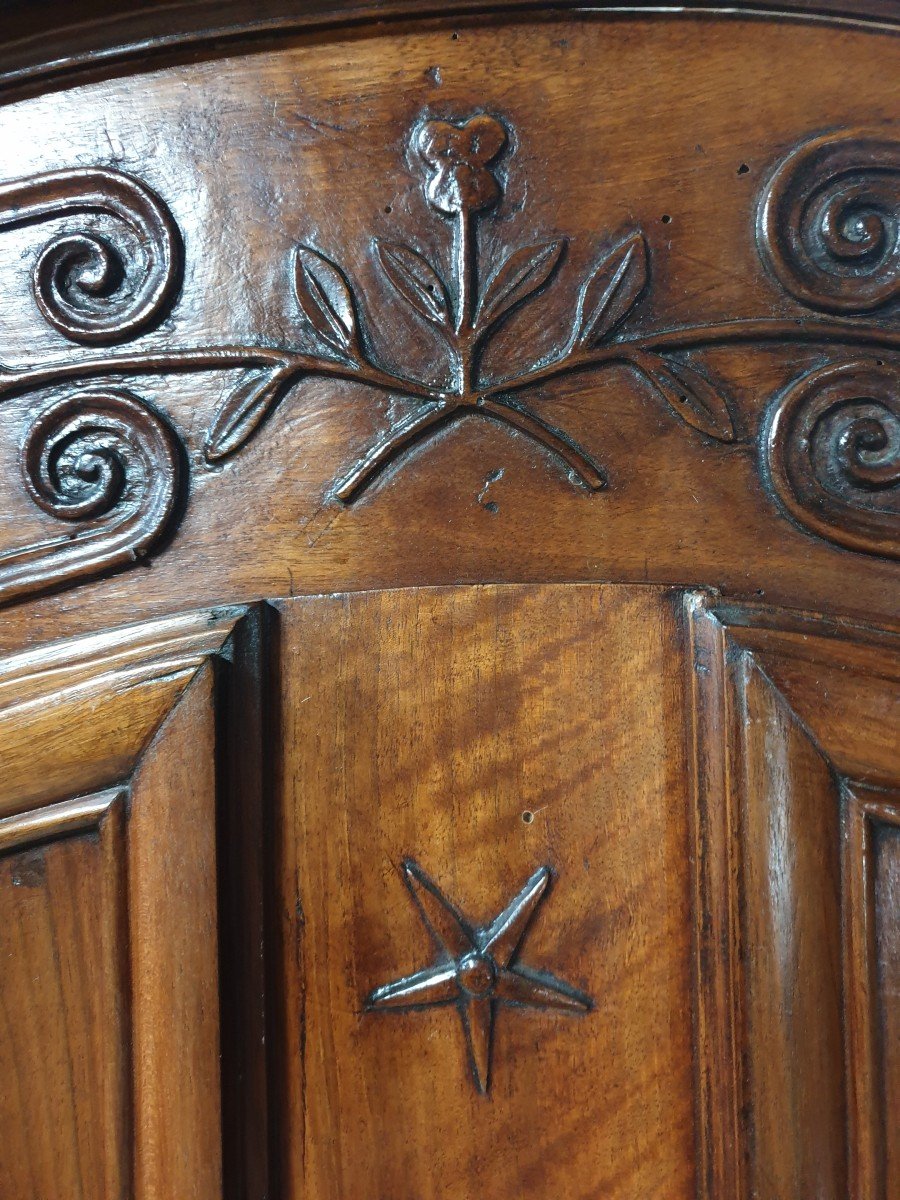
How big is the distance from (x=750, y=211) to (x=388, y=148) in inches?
9.3

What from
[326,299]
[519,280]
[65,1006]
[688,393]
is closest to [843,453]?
[688,393]

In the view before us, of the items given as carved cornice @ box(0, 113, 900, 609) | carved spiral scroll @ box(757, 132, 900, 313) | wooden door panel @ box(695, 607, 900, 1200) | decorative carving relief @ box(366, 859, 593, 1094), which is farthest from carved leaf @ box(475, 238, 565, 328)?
decorative carving relief @ box(366, 859, 593, 1094)

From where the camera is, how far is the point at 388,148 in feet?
2.06

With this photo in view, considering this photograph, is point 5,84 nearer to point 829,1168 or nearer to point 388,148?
point 388,148

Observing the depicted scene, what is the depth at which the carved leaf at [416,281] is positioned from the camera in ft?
2.06

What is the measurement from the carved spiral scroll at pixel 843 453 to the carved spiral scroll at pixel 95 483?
1.29ft

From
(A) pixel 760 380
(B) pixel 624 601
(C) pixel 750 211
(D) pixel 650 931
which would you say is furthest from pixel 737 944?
(C) pixel 750 211

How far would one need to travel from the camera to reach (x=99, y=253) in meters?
0.63

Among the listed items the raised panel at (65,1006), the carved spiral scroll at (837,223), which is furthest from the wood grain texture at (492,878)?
the carved spiral scroll at (837,223)

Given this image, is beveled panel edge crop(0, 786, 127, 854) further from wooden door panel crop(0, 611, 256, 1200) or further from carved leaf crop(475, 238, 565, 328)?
carved leaf crop(475, 238, 565, 328)

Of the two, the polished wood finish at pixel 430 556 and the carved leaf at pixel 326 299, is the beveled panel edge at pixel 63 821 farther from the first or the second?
the carved leaf at pixel 326 299

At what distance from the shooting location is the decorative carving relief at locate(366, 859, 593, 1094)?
62 centimetres

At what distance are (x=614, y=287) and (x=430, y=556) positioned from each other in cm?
21

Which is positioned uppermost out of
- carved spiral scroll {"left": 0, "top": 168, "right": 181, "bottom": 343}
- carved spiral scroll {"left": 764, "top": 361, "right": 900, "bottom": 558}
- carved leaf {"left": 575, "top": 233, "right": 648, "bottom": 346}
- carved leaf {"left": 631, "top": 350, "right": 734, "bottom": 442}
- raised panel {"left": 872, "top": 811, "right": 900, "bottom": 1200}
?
carved spiral scroll {"left": 0, "top": 168, "right": 181, "bottom": 343}
